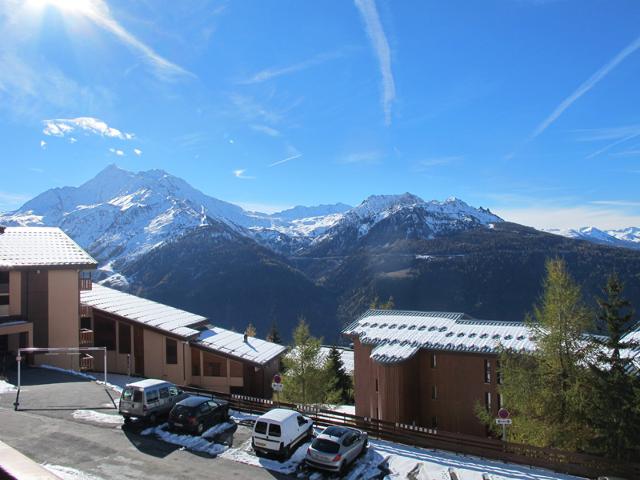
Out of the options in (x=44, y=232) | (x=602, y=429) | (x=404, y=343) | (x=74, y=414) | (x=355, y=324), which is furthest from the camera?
(x=44, y=232)

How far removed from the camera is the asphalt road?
631 inches

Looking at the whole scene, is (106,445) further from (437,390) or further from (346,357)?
(346,357)

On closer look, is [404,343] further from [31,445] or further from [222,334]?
[31,445]

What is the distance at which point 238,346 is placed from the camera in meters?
39.2

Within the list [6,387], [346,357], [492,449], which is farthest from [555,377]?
[346,357]

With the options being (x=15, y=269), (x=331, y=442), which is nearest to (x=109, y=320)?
(x=15, y=269)

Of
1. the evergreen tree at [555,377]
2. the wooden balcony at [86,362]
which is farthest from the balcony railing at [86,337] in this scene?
the evergreen tree at [555,377]

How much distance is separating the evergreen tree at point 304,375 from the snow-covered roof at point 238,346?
6.82ft

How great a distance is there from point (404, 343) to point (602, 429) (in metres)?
13.4

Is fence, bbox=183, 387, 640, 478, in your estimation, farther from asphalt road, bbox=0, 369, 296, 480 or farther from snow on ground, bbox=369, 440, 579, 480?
asphalt road, bbox=0, 369, 296, 480

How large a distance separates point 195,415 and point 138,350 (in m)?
20.2

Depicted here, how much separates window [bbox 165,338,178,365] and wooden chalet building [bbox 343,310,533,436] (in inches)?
574

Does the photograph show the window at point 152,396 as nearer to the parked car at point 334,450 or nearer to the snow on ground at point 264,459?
the snow on ground at point 264,459

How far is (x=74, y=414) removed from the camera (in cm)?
2109
